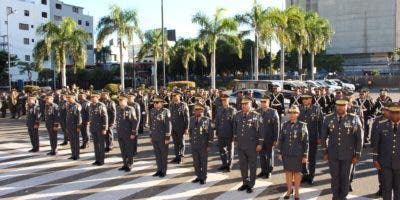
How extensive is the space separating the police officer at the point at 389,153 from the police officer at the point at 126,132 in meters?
5.97

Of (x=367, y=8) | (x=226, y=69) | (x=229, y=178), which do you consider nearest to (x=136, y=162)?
(x=229, y=178)

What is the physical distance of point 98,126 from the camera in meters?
12.9

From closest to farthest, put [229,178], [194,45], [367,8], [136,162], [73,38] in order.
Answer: [229,178]
[136,162]
[73,38]
[194,45]
[367,8]

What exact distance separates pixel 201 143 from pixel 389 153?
13.1 ft

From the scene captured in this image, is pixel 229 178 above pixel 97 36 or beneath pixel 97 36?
beneath

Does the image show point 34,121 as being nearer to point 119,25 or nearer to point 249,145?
point 249,145

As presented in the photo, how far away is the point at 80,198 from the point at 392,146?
5.87 m

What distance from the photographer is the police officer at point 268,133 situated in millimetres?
10726

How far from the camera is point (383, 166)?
27.5 ft

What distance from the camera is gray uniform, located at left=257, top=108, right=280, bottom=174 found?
422 inches

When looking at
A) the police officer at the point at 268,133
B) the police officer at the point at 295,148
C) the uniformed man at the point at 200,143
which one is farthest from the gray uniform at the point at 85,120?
the police officer at the point at 295,148

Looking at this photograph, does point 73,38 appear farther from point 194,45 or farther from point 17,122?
point 194,45

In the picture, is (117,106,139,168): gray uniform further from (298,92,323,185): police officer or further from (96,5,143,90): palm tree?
(96,5,143,90): palm tree

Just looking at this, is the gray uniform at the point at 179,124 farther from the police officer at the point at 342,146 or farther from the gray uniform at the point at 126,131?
the police officer at the point at 342,146
